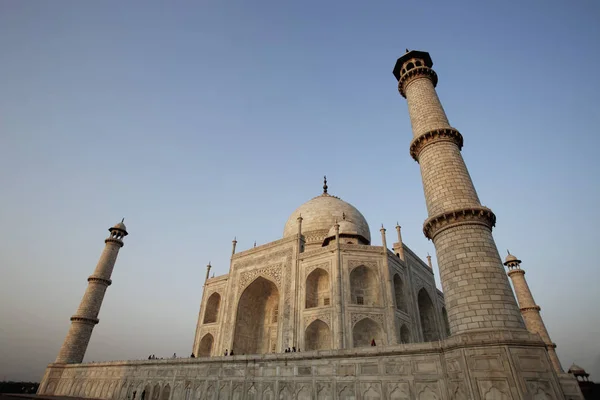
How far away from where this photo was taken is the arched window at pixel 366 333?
16531mm

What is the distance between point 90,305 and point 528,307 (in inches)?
1132

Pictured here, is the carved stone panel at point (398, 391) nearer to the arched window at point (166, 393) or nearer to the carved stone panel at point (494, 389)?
the carved stone panel at point (494, 389)

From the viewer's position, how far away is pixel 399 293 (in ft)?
63.6

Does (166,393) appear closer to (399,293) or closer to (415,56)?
(399,293)

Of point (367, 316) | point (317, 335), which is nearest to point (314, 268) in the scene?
point (317, 335)

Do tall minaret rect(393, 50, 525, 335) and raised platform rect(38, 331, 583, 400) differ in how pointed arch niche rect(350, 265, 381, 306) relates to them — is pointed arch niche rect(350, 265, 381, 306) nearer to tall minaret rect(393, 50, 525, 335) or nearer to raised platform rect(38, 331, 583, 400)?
raised platform rect(38, 331, 583, 400)

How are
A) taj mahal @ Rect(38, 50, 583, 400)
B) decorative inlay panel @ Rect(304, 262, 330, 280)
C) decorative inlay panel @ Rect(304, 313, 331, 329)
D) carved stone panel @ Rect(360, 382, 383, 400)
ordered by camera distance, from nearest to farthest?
taj mahal @ Rect(38, 50, 583, 400) < carved stone panel @ Rect(360, 382, 383, 400) < decorative inlay panel @ Rect(304, 313, 331, 329) < decorative inlay panel @ Rect(304, 262, 330, 280)

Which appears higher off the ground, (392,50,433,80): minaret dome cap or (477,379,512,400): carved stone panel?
(392,50,433,80): minaret dome cap

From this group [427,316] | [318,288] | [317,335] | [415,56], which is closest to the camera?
[415,56]

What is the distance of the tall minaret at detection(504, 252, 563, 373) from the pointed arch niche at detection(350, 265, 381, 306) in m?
10.2

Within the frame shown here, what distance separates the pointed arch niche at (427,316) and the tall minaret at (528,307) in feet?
17.8

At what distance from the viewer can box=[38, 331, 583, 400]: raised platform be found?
6574 millimetres

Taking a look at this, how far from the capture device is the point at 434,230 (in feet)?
30.3

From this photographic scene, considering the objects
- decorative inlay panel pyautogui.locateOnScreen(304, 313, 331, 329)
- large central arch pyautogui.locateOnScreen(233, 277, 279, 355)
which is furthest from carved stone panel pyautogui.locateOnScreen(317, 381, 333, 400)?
large central arch pyautogui.locateOnScreen(233, 277, 279, 355)
